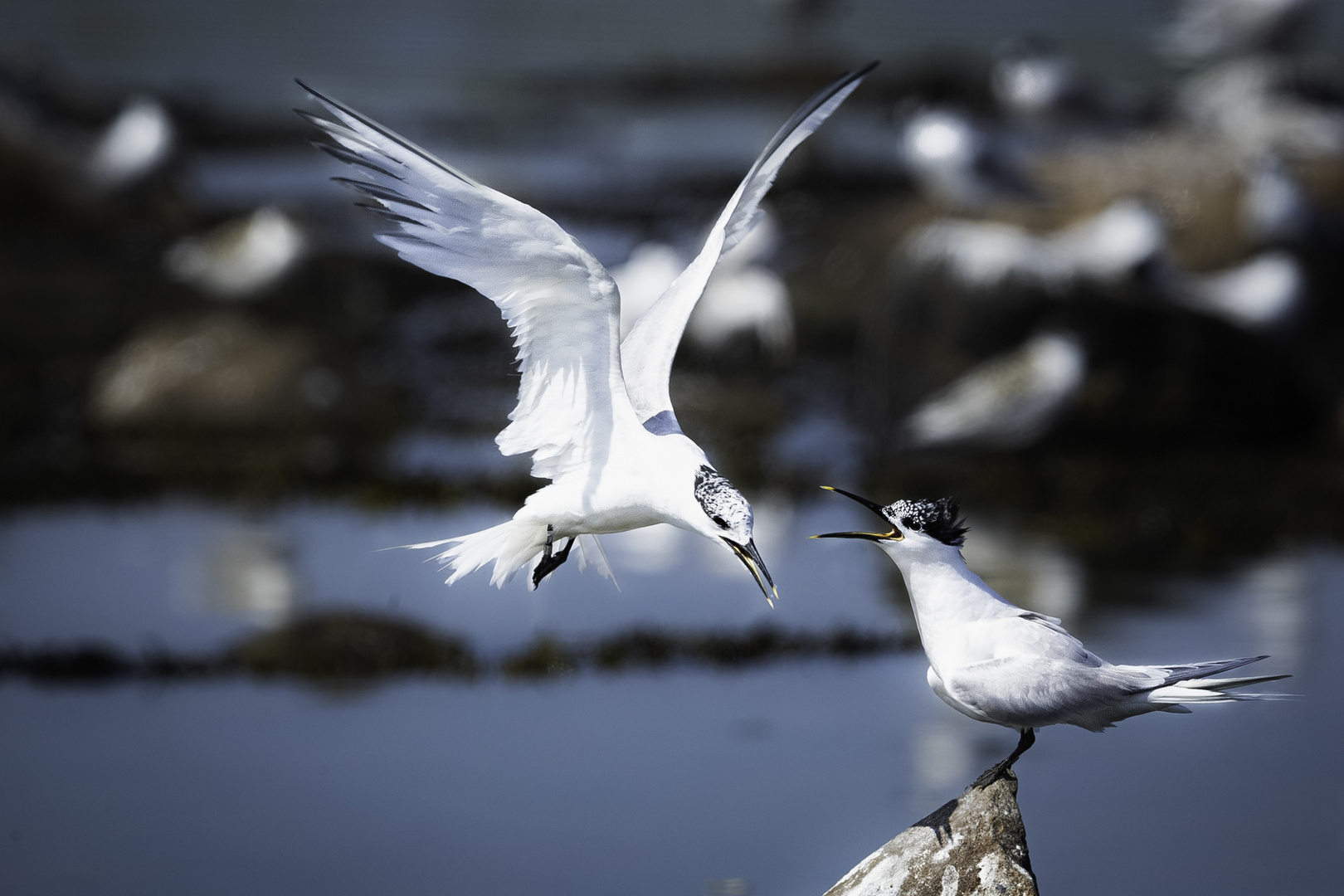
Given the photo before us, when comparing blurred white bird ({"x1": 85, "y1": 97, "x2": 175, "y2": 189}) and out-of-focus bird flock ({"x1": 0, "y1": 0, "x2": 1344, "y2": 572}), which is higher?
blurred white bird ({"x1": 85, "y1": 97, "x2": 175, "y2": 189})

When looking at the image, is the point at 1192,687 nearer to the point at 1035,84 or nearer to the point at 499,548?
the point at 499,548

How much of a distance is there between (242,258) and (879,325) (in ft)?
19.2

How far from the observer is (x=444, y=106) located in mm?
30000

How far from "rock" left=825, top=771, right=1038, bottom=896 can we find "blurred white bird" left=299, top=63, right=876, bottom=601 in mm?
954

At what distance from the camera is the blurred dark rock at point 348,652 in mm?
8047

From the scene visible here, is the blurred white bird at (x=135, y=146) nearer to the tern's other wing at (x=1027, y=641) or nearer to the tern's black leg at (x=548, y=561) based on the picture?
the tern's black leg at (x=548, y=561)


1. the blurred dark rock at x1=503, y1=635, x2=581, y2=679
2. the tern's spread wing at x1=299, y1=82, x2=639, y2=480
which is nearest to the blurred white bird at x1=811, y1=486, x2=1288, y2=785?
the tern's spread wing at x1=299, y1=82, x2=639, y2=480

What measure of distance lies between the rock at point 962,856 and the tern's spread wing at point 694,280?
1593mm

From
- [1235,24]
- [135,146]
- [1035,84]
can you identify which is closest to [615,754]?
[135,146]

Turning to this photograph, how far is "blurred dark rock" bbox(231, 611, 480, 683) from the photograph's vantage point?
26.4 feet

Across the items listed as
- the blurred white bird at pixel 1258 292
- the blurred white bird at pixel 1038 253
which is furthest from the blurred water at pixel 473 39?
the blurred white bird at pixel 1038 253

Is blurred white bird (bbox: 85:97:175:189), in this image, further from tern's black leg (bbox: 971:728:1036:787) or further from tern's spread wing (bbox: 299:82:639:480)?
tern's black leg (bbox: 971:728:1036:787)

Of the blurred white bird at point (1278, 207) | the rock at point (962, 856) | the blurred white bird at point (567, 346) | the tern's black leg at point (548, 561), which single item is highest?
the blurred white bird at point (1278, 207)

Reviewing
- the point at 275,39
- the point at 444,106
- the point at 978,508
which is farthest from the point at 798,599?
the point at 275,39
